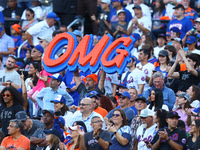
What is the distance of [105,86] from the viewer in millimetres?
11117

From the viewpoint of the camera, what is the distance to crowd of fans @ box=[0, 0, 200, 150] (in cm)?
819

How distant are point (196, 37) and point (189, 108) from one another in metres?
3.30

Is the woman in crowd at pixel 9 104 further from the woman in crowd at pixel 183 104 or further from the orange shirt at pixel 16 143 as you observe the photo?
the woman in crowd at pixel 183 104

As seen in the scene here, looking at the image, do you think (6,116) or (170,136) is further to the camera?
(6,116)

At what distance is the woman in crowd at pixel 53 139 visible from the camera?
327 inches

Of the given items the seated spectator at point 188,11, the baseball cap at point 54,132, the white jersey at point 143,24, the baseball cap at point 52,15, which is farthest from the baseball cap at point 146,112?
the baseball cap at point 52,15

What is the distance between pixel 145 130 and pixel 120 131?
539 mm

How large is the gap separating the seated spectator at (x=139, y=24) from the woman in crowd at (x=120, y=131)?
508 centimetres

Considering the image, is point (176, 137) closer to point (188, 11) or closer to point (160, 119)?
point (160, 119)

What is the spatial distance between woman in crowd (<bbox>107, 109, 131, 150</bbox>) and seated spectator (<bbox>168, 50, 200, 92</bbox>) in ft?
7.75

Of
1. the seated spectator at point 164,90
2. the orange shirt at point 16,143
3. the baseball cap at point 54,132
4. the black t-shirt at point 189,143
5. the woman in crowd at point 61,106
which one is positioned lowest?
the orange shirt at point 16,143

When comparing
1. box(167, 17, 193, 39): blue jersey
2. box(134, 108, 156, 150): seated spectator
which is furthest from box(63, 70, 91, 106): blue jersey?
box(167, 17, 193, 39): blue jersey

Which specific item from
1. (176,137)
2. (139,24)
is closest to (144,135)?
(176,137)

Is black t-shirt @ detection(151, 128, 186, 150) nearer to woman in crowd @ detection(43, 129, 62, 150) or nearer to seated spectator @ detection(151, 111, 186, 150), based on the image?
seated spectator @ detection(151, 111, 186, 150)
